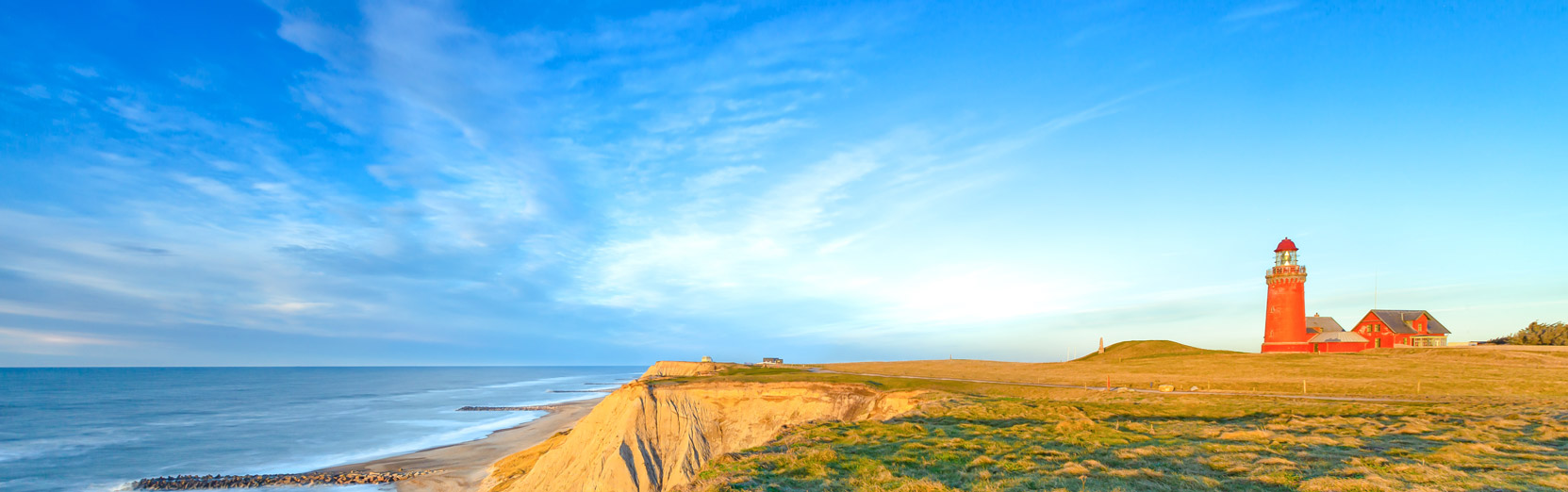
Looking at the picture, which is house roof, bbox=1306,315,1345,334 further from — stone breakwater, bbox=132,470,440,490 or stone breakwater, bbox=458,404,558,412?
stone breakwater, bbox=458,404,558,412

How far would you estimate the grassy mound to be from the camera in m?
69.8

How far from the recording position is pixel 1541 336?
6781cm

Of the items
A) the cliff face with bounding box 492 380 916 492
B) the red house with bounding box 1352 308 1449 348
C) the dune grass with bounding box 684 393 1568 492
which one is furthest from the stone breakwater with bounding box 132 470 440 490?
the red house with bounding box 1352 308 1449 348

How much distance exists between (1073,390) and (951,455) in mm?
26709

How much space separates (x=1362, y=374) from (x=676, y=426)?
4849 cm

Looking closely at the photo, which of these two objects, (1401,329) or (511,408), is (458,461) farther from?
(1401,329)

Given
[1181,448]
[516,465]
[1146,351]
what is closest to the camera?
[1181,448]

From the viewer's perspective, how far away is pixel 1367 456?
13.4 meters

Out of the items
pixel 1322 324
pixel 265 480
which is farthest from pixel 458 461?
pixel 1322 324

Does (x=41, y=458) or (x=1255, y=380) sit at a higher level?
(x=1255, y=380)

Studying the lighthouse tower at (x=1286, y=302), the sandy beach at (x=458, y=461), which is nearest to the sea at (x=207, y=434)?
the sandy beach at (x=458, y=461)

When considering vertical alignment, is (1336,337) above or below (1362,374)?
above

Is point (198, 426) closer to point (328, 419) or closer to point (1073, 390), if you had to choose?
point (328, 419)

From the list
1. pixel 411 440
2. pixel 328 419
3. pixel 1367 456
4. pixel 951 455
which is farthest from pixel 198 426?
pixel 1367 456
